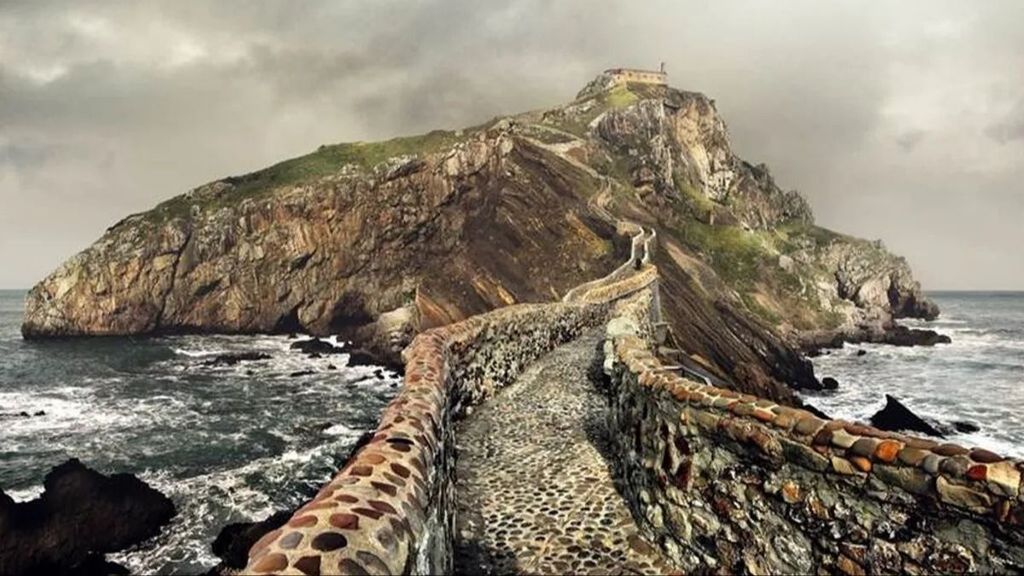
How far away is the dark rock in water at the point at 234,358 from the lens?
208 ft

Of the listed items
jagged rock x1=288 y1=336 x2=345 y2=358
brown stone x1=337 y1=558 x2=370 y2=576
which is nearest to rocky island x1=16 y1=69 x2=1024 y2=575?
brown stone x1=337 y1=558 x2=370 y2=576

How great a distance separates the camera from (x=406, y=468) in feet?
16.5

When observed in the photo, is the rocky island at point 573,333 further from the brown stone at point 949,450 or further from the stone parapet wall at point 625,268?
the stone parapet wall at point 625,268

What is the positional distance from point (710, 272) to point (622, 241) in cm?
1295

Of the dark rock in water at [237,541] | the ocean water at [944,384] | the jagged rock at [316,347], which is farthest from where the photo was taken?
the jagged rock at [316,347]

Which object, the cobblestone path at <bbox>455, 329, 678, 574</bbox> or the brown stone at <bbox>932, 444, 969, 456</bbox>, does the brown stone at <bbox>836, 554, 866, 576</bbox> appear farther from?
the cobblestone path at <bbox>455, 329, 678, 574</bbox>

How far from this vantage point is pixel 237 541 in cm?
2138

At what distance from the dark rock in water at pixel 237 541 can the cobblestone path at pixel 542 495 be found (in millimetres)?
11863

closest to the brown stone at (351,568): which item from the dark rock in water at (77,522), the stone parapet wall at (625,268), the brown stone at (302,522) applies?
the brown stone at (302,522)

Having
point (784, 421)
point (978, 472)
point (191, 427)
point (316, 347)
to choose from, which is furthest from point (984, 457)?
point (316, 347)

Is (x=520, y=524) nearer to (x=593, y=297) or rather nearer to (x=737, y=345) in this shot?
(x=593, y=297)

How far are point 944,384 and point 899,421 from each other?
22.7 m

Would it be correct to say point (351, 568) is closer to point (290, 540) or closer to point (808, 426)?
point (290, 540)

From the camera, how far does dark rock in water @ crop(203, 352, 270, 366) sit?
208ft
